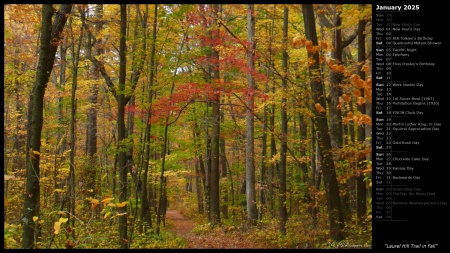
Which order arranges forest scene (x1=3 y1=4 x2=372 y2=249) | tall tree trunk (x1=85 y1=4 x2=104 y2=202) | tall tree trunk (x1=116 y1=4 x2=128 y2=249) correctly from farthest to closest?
tall tree trunk (x1=85 y1=4 x2=104 y2=202) < tall tree trunk (x1=116 y1=4 x2=128 y2=249) < forest scene (x1=3 y1=4 x2=372 y2=249)

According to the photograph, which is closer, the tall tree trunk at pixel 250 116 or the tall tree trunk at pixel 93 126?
the tall tree trunk at pixel 250 116

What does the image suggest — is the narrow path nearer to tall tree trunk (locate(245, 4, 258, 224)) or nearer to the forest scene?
the forest scene

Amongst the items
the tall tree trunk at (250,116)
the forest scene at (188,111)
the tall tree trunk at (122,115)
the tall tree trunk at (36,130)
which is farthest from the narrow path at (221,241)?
the tall tree trunk at (36,130)

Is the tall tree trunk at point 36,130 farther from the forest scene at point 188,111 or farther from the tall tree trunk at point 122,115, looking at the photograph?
the tall tree trunk at point 122,115

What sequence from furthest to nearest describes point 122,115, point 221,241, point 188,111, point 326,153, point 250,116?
1. point 188,111
2. point 250,116
3. point 221,241
4. point 122,115
5. point 326,153

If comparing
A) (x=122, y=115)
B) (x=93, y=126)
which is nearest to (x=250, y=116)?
(x=122, y=115)

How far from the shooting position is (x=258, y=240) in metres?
10.6

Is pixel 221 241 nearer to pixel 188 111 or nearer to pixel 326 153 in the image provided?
pixel 326 153

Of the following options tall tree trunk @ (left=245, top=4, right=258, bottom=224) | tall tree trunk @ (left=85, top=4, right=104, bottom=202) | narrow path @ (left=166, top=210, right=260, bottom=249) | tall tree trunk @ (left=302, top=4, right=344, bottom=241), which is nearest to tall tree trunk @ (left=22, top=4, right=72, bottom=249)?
tall tree trunk @ (left=302, top=4, right=344, bottom=241)

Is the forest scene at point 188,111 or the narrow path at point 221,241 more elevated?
the forest scene at point 188,111

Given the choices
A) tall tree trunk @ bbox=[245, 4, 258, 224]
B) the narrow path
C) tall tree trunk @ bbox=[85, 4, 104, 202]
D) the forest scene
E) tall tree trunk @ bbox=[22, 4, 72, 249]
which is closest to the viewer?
tall tree trunk @ bbox=[22, 4, 72, 249]

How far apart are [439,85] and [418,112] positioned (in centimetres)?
40
